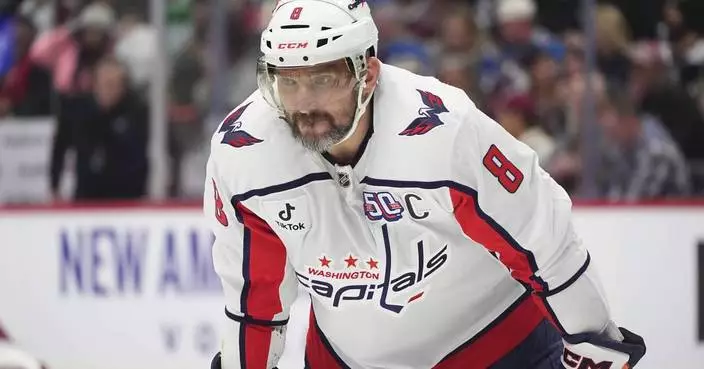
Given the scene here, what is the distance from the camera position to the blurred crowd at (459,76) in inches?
187

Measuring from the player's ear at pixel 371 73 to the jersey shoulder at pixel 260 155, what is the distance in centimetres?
17

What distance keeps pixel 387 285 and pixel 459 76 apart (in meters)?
2.75

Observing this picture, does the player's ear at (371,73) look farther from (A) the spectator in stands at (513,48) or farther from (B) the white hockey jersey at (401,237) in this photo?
(A) the spectator in stands at (513,48)

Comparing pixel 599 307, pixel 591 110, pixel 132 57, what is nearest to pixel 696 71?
pixel 591 110

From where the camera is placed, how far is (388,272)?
2.24 metres

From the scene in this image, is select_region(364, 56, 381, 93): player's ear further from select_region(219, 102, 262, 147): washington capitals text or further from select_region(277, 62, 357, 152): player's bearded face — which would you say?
select_region(219, 102, 262, 147): washington capitals text

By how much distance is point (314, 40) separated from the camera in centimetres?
204

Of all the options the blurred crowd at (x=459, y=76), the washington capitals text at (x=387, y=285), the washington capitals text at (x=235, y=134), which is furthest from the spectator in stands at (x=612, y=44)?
the washington capitals text at (x=235, y=134)

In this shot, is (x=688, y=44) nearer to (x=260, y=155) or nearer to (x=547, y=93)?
(x=547, y=93)

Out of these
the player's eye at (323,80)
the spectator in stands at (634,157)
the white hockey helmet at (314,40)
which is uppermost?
the white hockey helmet at (314,40)

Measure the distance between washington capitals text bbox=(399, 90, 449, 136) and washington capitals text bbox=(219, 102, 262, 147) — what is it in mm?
278

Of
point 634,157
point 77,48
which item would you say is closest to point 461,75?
point 634,157

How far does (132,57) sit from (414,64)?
49.9 inches

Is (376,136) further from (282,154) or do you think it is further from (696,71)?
(696,71)
